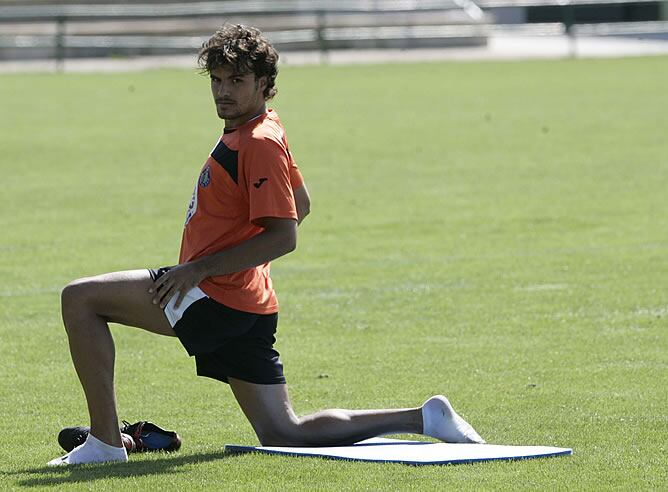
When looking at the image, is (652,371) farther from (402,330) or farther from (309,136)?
(309,136)

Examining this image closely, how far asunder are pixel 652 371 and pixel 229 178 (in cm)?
307

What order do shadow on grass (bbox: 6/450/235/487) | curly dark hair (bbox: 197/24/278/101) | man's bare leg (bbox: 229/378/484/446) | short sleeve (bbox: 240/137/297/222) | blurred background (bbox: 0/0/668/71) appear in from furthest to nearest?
blurred background (bbox: 0/0/668/71) → man's bare leg (bbox: 229/378/484/446) → curly dark hair (bbox: 197/24/278/101) → short sleeve (bbox: 240/137/297/222) → shadow on grass (bbox: 6/450/235/487)

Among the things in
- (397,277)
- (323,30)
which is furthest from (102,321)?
(323,30)

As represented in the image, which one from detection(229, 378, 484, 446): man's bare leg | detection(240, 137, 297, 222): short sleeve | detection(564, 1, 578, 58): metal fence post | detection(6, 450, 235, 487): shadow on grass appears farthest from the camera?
detection(564, 1, 578, 58): metal fence post

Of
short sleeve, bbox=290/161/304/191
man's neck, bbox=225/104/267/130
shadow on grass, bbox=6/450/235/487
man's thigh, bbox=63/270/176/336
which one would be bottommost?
shadow on grass, bbox=6/450/235/487

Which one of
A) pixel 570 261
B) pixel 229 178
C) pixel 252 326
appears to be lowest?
pixel 570 261

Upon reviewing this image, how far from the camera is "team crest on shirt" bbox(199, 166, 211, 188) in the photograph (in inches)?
260

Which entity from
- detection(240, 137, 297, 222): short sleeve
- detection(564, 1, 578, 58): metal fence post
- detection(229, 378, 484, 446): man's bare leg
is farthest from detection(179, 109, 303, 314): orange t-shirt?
detection(564, 1, 578, 58): metal fence post

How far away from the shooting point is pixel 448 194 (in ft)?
53.7

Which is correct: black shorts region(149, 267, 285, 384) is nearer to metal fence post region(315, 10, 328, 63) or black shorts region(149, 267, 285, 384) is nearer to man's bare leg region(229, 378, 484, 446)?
man's bare leg region(229, 378, 484, 446)

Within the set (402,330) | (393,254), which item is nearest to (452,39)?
(393,254)

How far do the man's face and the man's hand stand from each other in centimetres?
66

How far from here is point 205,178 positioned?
661 cm

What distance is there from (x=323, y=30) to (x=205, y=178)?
30369mm
